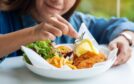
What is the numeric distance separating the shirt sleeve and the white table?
30 cm

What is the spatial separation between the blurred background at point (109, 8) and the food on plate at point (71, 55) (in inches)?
68.8

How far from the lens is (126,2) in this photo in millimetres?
2771

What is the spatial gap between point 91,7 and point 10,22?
156cm

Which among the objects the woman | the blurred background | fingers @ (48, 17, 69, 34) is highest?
the blurred background

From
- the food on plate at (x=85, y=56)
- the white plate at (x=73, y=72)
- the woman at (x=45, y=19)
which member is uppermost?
the woman at (x=45, y=19)

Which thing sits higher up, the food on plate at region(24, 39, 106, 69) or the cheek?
the cheek

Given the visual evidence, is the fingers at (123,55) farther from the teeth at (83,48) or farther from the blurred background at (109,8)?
the blurred background at (109,8)

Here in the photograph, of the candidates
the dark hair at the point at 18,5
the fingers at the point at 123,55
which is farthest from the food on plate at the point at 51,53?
the dark hair at the point at 18,5

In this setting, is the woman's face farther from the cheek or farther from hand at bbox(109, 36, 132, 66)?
hand at bbox(109, 36, 132, 66)

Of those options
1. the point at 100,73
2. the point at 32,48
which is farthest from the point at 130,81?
the point at 32,48

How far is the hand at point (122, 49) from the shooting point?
1036mm

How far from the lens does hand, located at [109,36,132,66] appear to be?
1.04 m

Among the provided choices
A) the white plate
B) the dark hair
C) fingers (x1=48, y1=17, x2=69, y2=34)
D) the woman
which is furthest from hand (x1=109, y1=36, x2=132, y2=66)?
the dark hair

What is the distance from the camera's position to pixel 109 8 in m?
2.84
